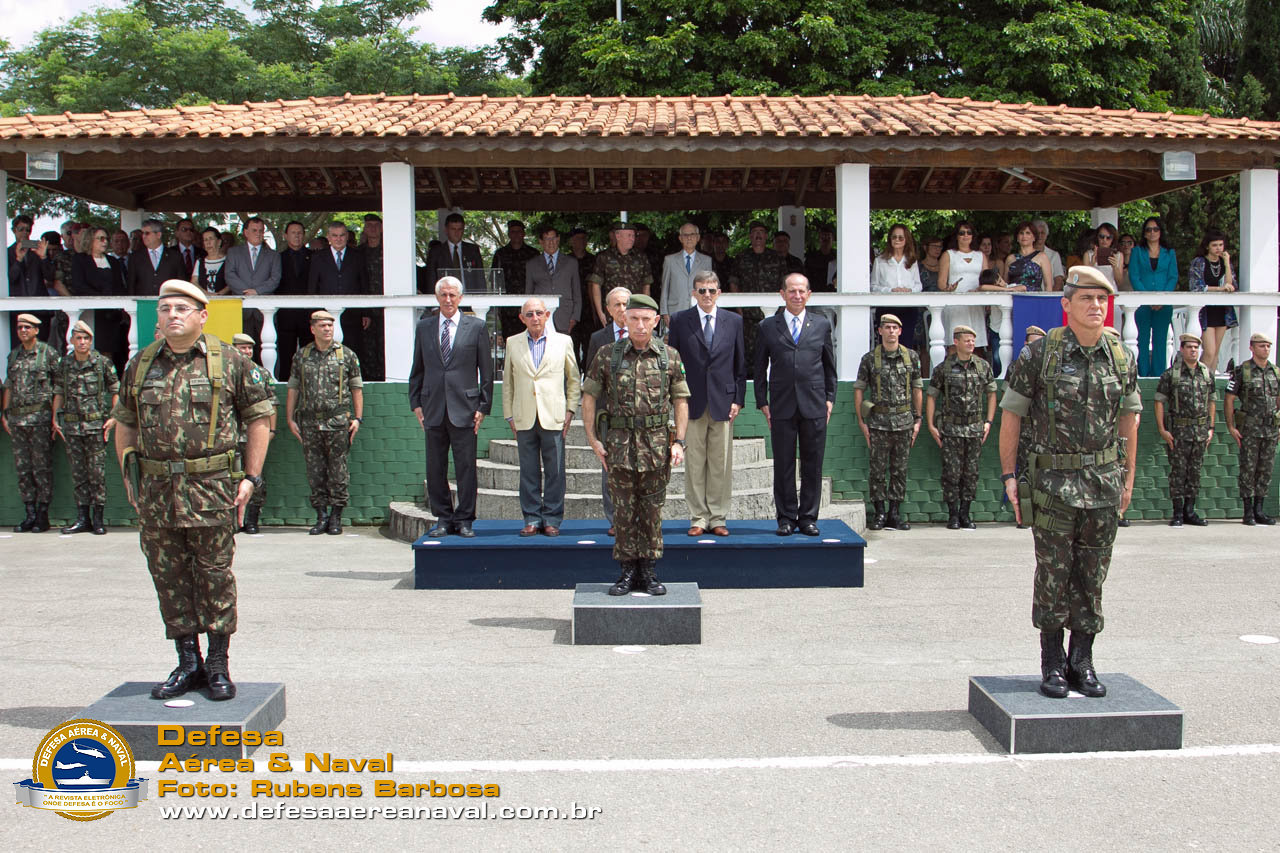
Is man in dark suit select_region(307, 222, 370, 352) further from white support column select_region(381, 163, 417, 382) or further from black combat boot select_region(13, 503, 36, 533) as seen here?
black combat boot select_region(13, 503, 36, 533)

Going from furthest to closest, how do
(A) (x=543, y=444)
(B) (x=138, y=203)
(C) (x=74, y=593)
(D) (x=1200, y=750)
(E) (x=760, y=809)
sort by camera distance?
(B) (x=138, y=203) < (A) (x=543, y=444) < (C) (x=74, y=593) < (D) (x=1200, y=750) < (E) (x=760, y=809)

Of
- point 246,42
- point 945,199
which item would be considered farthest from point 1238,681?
point 246,42

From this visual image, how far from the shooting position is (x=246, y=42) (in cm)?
3030

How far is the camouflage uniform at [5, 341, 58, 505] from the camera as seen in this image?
11203 mm

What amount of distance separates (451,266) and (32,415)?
430cm

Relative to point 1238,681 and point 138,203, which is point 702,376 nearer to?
point 1238,681

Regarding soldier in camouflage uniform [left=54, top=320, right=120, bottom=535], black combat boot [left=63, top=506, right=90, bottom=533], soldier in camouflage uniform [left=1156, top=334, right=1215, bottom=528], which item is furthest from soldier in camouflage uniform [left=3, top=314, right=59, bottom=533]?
soldier in camouflage uniform [left=1156, top=334, right=1215, bottom=528]

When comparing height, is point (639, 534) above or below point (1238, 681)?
above

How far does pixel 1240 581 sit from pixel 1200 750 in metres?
4.21

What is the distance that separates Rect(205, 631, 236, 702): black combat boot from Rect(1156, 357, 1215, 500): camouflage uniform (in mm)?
9362

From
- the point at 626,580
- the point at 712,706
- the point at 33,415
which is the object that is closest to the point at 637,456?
the point at 626,580

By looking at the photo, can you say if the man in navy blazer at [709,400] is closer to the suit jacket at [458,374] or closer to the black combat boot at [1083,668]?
the suit jacket at [458,374]

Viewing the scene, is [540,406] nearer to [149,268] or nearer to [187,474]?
[187,474]

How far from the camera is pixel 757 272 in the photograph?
41.5ft
